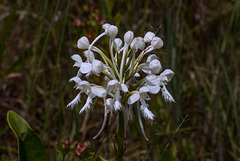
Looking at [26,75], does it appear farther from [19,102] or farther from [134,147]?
[134,147]

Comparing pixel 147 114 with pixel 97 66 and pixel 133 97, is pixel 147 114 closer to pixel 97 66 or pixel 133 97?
pixel 133 97

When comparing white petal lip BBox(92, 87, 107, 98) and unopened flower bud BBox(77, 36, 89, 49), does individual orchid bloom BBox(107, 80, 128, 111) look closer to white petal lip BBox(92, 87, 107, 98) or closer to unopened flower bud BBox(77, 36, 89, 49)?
white petal lip BBox(92, 87, 107, 98)

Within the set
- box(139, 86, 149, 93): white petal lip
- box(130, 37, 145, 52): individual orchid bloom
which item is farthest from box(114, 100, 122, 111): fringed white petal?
box(130, 37, 145, 52): individual orchid bloom

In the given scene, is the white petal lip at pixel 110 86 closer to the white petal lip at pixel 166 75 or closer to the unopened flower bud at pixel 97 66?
the unopened flower bud at pixel 97 66

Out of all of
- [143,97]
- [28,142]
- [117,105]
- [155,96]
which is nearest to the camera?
[117,105]

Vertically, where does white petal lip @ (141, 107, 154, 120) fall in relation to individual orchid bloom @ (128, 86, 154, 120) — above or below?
below

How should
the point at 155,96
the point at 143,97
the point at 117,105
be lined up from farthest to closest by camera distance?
the point at 155,96, the point at 143,97, the point at 117,105

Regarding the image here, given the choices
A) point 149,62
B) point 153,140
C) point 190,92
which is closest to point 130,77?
point 149,62

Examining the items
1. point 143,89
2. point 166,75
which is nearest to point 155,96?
point 166,75

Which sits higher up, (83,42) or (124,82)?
(83,42)
